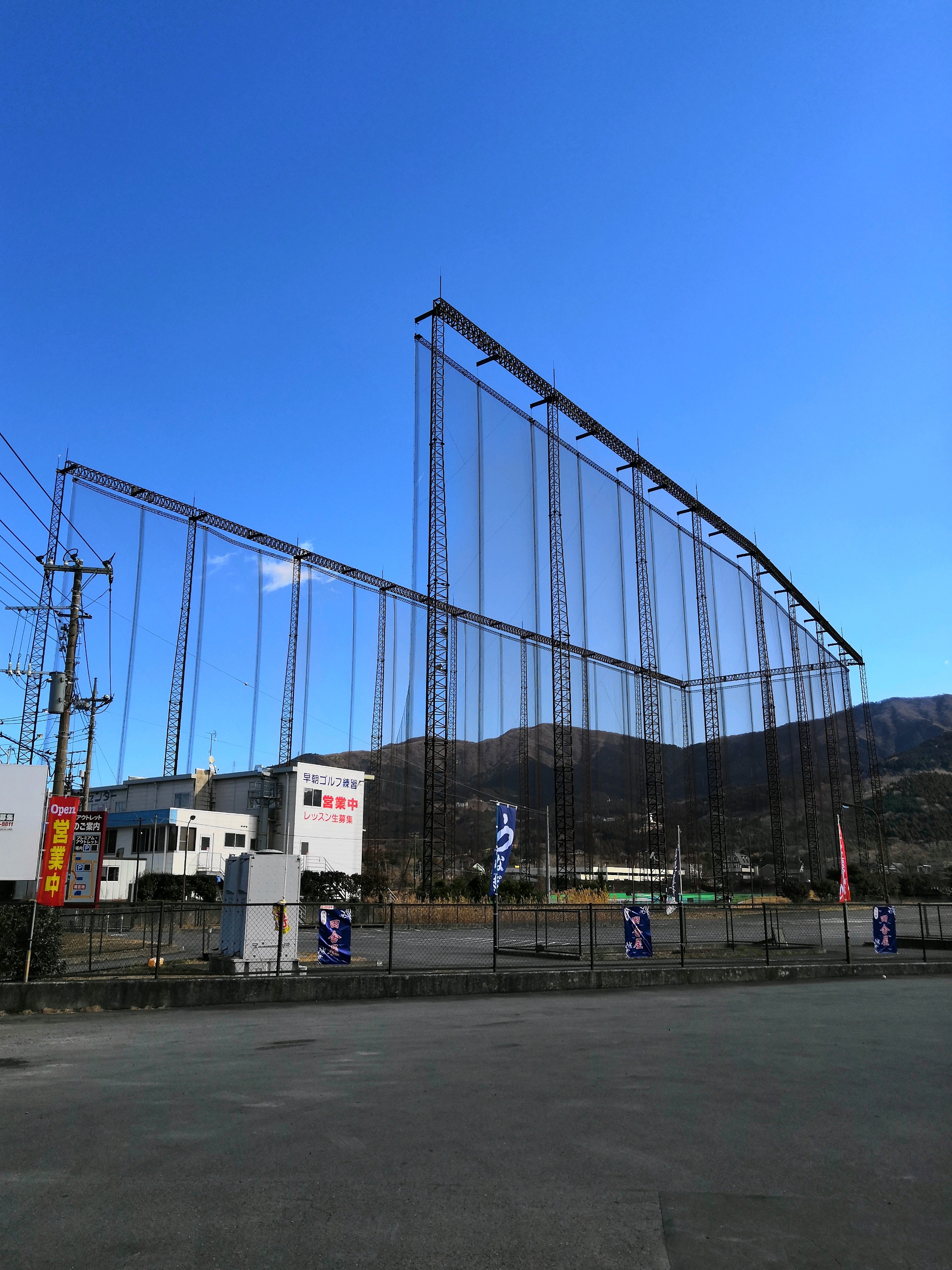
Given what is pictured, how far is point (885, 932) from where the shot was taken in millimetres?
21156

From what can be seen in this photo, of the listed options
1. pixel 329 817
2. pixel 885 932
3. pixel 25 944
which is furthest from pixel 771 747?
pixel 25 944

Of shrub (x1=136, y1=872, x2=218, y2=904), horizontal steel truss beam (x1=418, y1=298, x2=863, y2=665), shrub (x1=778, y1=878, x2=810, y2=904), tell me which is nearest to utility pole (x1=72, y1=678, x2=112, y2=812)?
shrub (x1=136, y1=872, x2=218, y2=904)

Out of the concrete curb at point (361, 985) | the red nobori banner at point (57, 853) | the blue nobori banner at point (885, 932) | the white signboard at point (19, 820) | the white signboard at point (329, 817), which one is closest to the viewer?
the concrete curb at point (361, 985)

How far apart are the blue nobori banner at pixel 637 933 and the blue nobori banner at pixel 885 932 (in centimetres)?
625

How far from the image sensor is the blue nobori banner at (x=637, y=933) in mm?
18500

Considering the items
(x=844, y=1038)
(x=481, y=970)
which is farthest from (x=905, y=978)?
(x=844, y=1038)

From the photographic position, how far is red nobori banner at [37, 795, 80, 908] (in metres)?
17.4

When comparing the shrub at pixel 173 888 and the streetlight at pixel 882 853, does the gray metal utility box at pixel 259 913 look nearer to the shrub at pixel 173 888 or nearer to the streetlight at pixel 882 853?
the shrub at pixel 173 888

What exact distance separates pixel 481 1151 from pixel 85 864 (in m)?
14.6

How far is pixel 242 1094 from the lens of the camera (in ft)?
23.0

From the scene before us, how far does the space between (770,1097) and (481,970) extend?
10.1 m

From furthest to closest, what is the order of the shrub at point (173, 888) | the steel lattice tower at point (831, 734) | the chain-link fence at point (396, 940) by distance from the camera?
the steel lattice tower at point (831, 734) < the shrub at point (173, 888) < the chain-link fence at point (396, 940)

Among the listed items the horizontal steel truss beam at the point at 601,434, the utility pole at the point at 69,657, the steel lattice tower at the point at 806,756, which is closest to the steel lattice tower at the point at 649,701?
the horizontal steel truss beam at the point at 601,434

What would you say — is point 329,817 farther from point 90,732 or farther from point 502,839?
point 502,839
